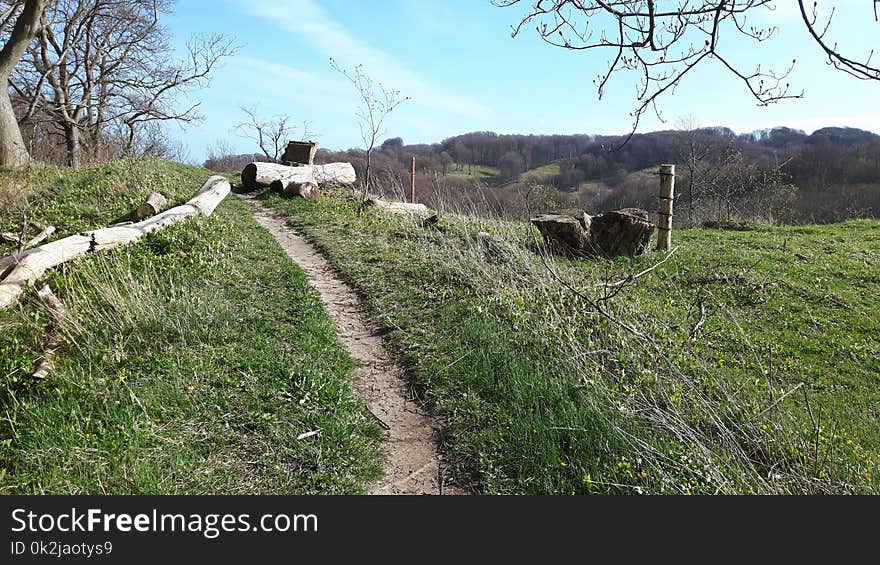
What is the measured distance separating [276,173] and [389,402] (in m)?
12.2

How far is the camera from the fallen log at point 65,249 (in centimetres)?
670

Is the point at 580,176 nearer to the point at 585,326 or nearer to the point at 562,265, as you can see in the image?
the point at 562,265

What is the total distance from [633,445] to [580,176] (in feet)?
151

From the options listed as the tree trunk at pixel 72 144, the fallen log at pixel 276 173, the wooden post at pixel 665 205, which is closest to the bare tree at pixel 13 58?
the tree trunk at pixel 72 144

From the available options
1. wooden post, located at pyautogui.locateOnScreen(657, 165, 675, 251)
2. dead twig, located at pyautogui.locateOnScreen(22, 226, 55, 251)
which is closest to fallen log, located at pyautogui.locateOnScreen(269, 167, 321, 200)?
dead twig, located at pyautogui.locateOnScreen(22, 226, 55, 251)

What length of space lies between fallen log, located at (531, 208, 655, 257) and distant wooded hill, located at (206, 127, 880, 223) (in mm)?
2314

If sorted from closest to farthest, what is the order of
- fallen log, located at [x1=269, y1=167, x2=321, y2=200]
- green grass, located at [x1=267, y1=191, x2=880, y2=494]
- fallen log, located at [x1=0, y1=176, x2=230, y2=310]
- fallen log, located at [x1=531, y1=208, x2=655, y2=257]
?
1. green grass, located at [x1=267, y1=191, x2=880, y2=494]
2. fallen log, located at [x1=0, y1=176, x2=230, y2=310]
3. fallen log, located at [x1=531, y1=208, x2=655, y2=257]
4. fallen log, located at [x1=269, y1=167, x2=321, y2=200]

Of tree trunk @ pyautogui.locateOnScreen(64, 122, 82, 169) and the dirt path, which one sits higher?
tree trunk @ pyautogui.locateOnScreen(64, 122, 82, 169)

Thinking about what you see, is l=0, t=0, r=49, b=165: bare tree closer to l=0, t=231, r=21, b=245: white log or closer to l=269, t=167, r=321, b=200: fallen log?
l=269, t=167, r=321, b=200: fallen log

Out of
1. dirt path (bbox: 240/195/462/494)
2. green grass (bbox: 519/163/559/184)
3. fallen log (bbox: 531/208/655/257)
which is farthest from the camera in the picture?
green grass (bbox: 519/163/559/184)

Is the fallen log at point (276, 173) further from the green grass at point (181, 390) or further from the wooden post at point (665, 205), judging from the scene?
the wooden post at point (665, 205)

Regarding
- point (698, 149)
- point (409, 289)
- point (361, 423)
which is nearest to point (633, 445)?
point (361, 423)

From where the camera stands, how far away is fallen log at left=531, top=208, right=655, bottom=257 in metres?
10.2

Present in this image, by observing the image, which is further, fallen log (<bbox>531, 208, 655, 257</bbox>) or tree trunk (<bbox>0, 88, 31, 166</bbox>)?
tree trunk (<bbox>0, 88, 31, 166</bbox>)
